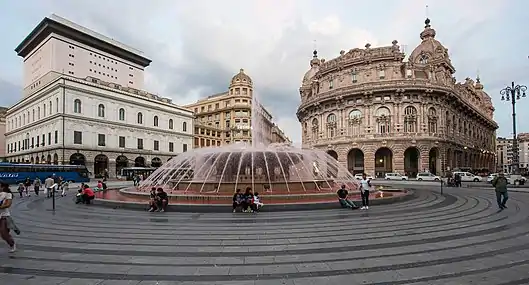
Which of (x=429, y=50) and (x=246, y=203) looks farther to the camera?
(x=429, y=50)

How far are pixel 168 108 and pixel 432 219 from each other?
208 ft

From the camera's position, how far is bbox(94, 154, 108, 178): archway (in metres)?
54.3

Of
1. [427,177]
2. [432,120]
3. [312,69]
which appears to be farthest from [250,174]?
[312,69]

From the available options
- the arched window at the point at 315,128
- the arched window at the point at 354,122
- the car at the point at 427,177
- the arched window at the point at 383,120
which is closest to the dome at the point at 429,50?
the arched window at the point at 383,120

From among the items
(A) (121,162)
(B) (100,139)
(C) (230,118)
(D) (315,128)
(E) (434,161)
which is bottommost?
(E) (434,161)

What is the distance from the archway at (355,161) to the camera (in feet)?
191

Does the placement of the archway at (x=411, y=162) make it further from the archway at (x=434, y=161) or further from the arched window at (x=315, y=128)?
the arched window at (x=315, y=128)

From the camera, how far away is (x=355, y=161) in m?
59.3

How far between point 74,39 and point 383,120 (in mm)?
64519

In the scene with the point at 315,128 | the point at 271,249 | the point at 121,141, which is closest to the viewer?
the point at 271,249

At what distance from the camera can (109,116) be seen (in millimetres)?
56531

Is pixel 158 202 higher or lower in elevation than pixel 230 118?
lower

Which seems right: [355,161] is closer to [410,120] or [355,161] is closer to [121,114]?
[410,120]

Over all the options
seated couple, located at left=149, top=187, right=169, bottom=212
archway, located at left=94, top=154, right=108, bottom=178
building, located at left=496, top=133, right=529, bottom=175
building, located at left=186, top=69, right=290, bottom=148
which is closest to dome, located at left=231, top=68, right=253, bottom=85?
building, located at left=186, top=69, right=290, bottom=148
